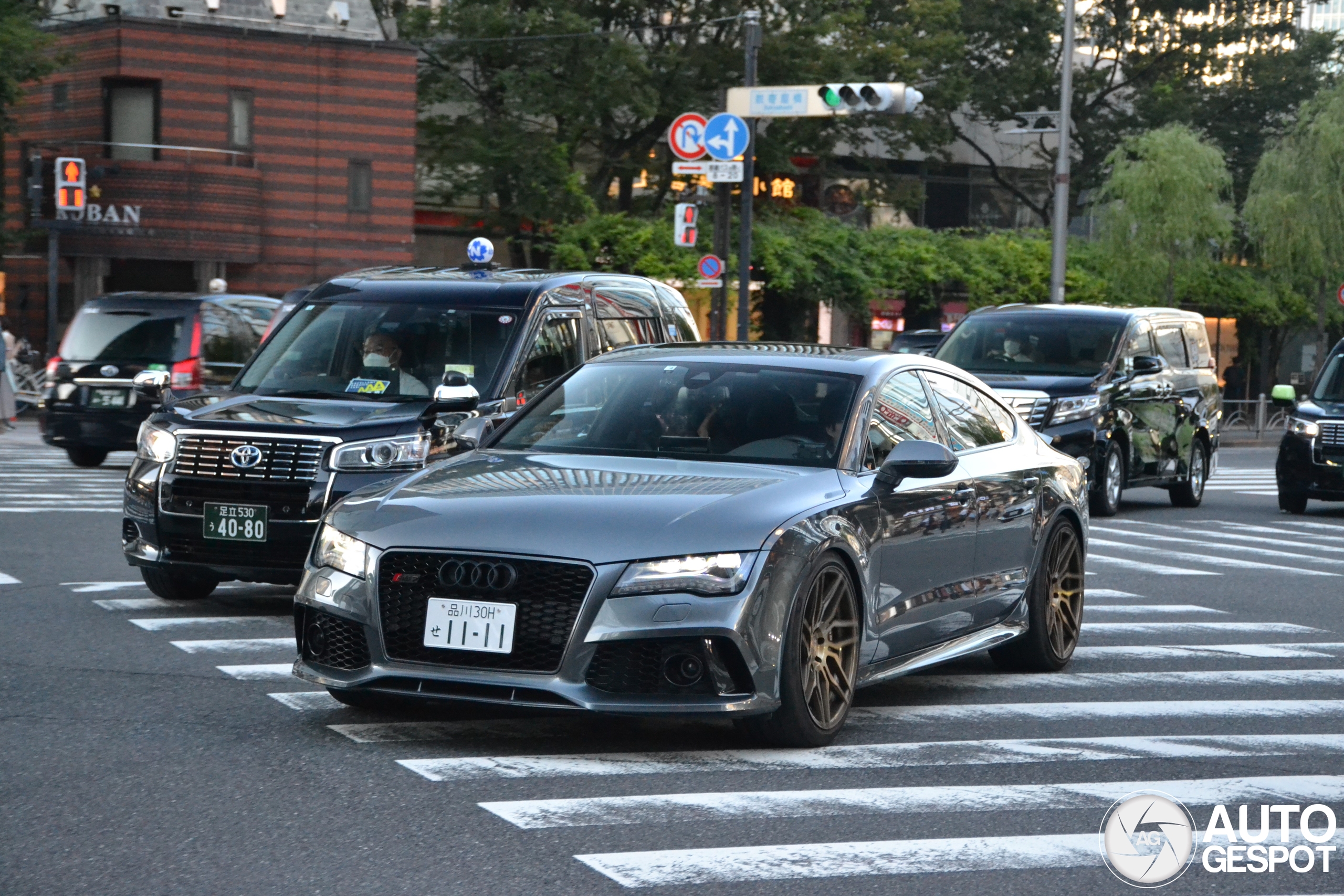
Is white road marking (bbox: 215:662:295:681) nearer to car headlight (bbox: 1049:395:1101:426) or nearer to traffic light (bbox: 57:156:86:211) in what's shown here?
car headlight (bbox: 1049:395:1101:426)

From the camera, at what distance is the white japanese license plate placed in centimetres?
651

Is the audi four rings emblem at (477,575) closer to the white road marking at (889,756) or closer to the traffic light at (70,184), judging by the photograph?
the white road marking at (889,756)

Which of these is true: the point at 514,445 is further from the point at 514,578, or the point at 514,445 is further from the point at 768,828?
the point at 768,828

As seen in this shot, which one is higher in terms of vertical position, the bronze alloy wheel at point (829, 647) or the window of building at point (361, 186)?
the window of building at point (361, 186)

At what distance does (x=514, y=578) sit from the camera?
649 cm

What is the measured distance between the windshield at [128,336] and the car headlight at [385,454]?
38.7 ft

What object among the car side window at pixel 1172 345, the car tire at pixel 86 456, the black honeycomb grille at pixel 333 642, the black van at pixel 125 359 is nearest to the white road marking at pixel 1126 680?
the black honeycomb grille at pixel 333 642

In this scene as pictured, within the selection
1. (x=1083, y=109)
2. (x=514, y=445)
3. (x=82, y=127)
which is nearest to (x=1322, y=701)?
(x=514, y=445)

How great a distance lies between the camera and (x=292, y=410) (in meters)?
10.2

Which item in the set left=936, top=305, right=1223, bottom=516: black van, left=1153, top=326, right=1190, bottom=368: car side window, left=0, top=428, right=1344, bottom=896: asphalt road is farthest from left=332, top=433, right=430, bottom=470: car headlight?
left=1153, top=326, right=1190, bottom=368: car side window

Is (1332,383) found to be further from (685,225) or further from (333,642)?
(333,642)

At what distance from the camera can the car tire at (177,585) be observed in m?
10.4

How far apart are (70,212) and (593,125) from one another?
12006 millimetres

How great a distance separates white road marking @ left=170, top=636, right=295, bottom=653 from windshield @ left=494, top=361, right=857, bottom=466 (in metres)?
1.79
